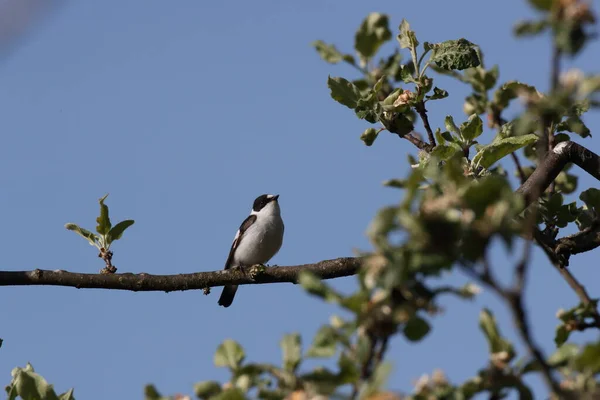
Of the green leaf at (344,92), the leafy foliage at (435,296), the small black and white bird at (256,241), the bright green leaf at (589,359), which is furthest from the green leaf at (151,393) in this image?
the small black and white bird at (256,241)

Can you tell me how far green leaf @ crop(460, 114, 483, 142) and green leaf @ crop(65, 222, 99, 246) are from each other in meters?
2.54

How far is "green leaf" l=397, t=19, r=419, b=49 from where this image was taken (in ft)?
17.4

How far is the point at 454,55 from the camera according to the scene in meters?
5.29

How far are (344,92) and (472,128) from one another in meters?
0.81

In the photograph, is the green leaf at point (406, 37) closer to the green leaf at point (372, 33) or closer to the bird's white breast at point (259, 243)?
the green leaf at point (372, 33)

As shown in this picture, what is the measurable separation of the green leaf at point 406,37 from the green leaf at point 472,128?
1.94ft

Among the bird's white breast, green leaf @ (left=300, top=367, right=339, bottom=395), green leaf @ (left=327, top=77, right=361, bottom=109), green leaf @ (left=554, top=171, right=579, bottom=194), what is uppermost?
the bird's white breast

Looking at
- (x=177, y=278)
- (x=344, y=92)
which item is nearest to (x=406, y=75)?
(x=344, y=92)

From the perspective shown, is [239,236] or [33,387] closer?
[33,387]

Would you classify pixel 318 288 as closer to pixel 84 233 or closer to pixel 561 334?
pixel 561 334

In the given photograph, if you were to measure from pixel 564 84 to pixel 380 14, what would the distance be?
7.80 ft

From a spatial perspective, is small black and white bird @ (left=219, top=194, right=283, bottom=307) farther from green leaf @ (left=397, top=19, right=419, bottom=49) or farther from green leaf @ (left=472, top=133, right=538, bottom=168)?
green leaf @ (left=472, top=133, right=538, bottom=168)

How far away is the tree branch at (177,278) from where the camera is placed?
4.97m

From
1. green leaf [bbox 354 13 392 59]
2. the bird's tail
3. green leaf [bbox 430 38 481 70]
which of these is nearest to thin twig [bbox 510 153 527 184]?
green leaf [bbox 430 38 481 70]
